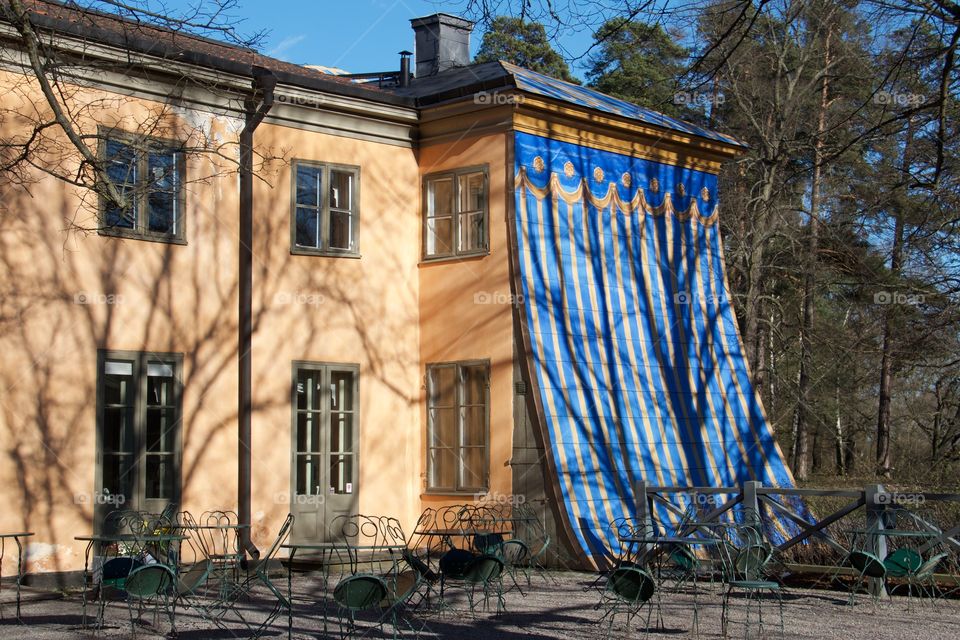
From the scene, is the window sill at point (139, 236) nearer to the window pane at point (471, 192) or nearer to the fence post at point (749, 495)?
the window pane at point (471, 192)

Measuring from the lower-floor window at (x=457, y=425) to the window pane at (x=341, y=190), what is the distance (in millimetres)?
2427

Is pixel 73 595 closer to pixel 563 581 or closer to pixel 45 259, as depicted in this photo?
pixel 45 259

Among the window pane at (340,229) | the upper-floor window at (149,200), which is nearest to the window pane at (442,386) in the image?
the window pane at (340,229)

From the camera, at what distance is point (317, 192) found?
1555 cm

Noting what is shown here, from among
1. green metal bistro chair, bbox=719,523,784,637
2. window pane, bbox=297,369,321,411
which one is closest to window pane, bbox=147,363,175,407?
window pane, bbox=297,369,321,411

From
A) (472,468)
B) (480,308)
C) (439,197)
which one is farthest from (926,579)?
(439,197)

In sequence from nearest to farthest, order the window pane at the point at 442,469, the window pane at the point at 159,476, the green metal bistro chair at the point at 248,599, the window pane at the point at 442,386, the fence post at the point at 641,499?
the green metal bistro chair at the point at 248,599
the window pane at the point at 159,476
the fence post at the point at 641,499
the window pane at the point at 442,469
the window pane at the point at 442,386

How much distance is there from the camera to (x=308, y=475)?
1512 cm

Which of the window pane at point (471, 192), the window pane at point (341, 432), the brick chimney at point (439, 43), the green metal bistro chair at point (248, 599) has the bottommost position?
the green metal bistro chair at point (248, 599)

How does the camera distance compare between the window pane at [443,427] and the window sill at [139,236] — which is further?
the window pane at [443,427]

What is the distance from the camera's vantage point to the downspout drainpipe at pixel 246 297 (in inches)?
567

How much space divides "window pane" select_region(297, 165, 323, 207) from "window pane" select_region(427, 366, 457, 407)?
2.71m

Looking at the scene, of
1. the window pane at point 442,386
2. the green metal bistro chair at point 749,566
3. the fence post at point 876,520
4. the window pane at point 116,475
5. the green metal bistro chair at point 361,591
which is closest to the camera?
the green metal bistro chair at point 361,591

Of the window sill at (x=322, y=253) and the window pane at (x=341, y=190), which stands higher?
the window pane at (x=341, y=190)
